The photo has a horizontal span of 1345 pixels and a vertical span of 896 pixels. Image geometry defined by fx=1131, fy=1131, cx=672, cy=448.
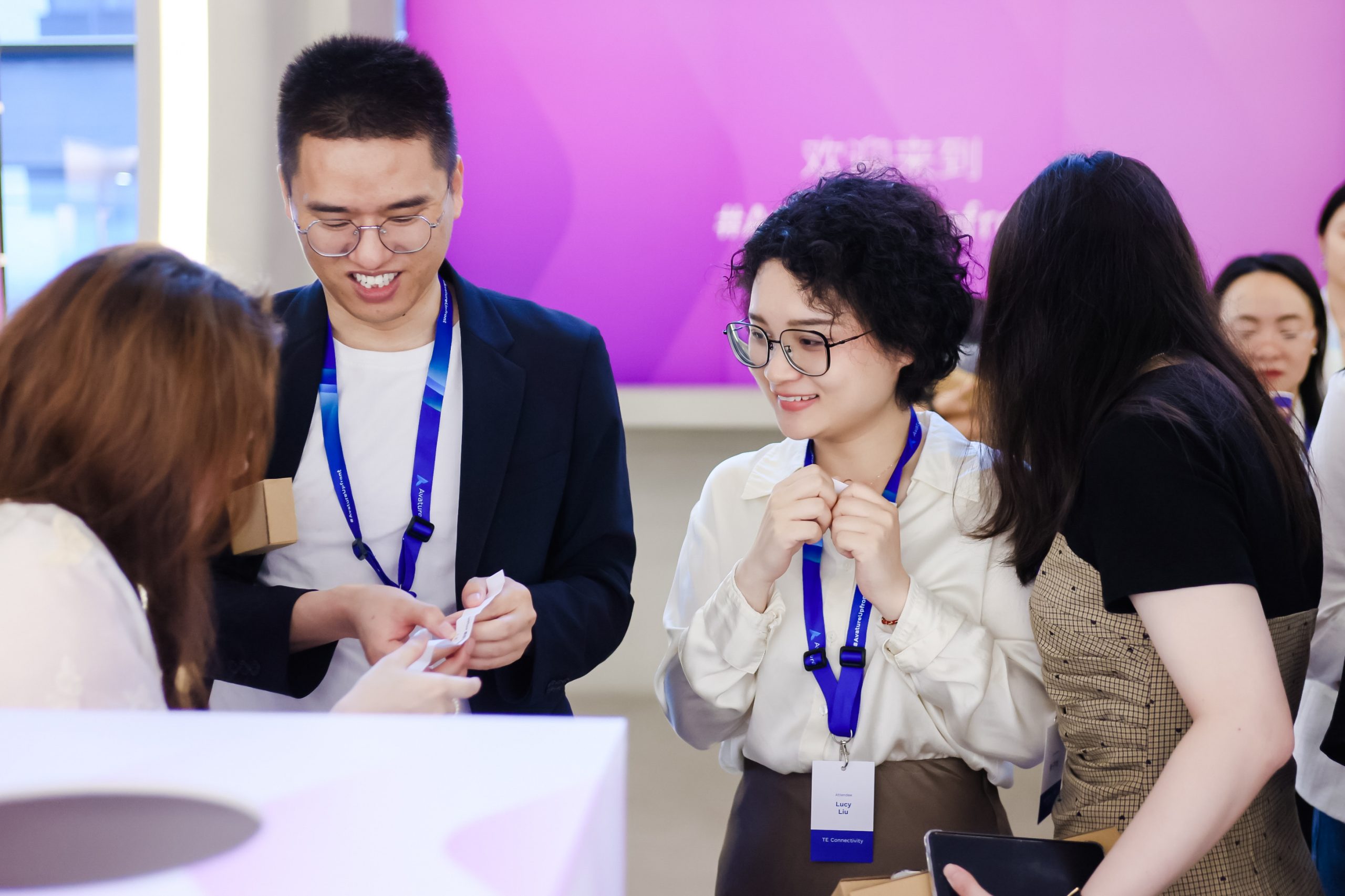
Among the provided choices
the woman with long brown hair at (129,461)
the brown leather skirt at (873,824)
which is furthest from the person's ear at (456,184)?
the brown leather skirt at (873,824)

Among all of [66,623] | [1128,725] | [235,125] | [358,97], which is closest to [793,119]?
[235,125]

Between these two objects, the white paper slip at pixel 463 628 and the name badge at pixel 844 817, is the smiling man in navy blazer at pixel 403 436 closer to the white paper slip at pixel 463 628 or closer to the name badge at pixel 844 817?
the white paper slip at pixel 463 628

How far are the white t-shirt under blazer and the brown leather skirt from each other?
24.8 inches

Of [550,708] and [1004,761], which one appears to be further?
[550,708]

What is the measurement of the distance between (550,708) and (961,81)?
11.7 ft

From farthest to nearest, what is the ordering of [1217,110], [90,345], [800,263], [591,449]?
[1217,110] < [591,449] < [800,263] < [90,345]

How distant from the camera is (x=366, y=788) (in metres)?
0.58

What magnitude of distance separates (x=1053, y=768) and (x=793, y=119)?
3.55 metres

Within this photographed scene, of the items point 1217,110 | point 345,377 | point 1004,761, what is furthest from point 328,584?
point 1217,110

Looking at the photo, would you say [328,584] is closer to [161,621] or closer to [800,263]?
[161,621]

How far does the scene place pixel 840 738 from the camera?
1625mm

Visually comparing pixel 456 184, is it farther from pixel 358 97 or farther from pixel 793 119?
pixel 793 119

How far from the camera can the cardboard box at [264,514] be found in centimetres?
168

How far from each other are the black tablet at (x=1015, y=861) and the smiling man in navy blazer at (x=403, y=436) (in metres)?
0.72
